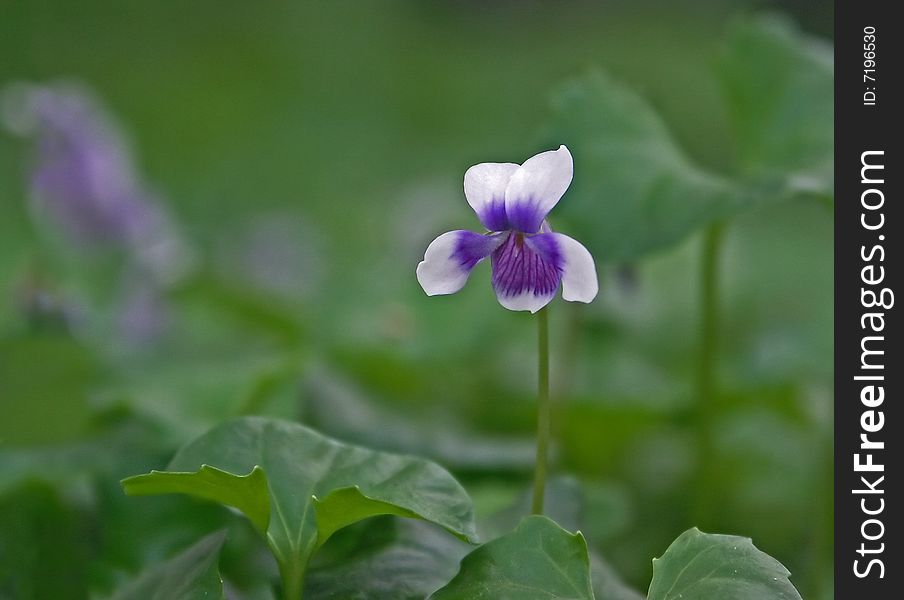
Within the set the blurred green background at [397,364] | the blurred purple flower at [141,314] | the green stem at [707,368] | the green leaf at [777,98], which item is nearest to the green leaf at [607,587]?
the blurred green background at [397,364]

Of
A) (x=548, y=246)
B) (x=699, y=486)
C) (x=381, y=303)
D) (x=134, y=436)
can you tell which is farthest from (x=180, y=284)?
(x=548, y=246)

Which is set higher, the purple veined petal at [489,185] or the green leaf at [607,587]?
the purple veined petal at [489,185]

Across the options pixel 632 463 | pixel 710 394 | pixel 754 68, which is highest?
pixel 754 68

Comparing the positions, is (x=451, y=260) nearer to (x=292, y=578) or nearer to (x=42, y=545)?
(x=292, y=578)

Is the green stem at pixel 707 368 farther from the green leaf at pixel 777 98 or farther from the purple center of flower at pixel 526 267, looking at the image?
the purple center of flower at pixel 526 267

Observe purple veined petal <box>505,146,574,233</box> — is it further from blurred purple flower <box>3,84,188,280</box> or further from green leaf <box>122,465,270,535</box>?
blurred purple flower <box>3,84,188,280</box>
